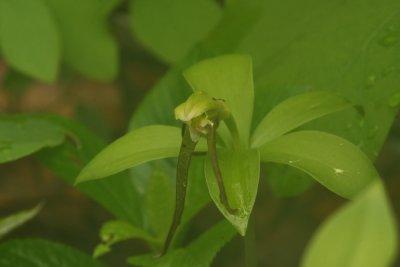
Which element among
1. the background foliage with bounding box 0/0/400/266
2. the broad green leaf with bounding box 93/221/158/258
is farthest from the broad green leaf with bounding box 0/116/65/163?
the broad green leaf with bounding box 93/221/158/258

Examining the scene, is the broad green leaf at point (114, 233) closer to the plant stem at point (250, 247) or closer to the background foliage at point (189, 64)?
the background foliage at point (189, 64)

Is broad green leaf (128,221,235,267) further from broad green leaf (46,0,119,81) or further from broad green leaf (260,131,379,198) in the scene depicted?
broad green leaf (46,0,119,81)

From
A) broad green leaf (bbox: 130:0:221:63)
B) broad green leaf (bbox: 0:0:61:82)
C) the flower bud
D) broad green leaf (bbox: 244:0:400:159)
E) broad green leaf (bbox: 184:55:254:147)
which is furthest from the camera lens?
broad green leaf (bbox: 130:0:221:63)

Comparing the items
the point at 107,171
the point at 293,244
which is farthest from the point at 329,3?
the point at 293,244

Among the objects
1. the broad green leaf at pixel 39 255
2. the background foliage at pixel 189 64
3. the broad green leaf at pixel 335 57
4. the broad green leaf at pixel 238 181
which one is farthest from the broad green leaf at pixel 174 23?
the broad green leaf at pixel 238 181

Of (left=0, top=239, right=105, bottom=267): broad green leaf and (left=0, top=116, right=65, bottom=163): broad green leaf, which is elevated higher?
(left=0, top=116, right=65, bottom=163): broad green leaf

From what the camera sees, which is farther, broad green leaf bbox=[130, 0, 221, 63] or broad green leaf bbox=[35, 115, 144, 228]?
broad green leaf bbox=[130, 0, 221, 63]
